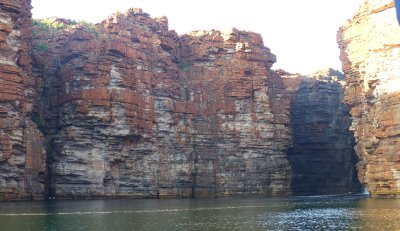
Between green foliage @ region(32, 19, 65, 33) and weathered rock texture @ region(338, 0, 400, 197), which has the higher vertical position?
green foliage @ region(32, 19, 65, 33)

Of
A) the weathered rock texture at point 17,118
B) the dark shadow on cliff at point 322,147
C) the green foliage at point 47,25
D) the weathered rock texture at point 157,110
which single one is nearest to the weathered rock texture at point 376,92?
the weathered rock texture at point 157,110

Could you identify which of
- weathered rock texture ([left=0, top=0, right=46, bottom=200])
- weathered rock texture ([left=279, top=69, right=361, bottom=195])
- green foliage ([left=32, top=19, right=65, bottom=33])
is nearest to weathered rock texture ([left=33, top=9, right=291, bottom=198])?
green foliage ([left=32, top=19, right=65, bottom=33])

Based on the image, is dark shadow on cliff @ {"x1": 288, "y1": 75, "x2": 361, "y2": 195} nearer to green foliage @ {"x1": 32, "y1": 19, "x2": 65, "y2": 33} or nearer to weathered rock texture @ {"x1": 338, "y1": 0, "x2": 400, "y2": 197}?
weathered rock texture @ {"x1": 338, "y1": 0, "x2": 400, "y2": 197}

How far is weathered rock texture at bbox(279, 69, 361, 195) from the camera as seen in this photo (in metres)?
119

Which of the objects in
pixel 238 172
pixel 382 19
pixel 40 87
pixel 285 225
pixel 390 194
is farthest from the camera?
pixel 238 172

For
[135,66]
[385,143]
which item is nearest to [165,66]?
[135,66]

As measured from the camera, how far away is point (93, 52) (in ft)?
312

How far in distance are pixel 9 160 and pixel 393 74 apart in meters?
51.6

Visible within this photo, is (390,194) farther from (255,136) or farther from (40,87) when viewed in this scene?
(40,87)

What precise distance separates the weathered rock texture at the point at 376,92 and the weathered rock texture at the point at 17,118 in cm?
4632

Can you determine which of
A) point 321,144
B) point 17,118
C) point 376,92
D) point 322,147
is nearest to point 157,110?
point 17,118

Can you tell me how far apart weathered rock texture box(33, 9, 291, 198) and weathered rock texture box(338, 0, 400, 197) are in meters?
23.1

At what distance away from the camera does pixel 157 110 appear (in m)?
99.7

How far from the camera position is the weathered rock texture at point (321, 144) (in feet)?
389
